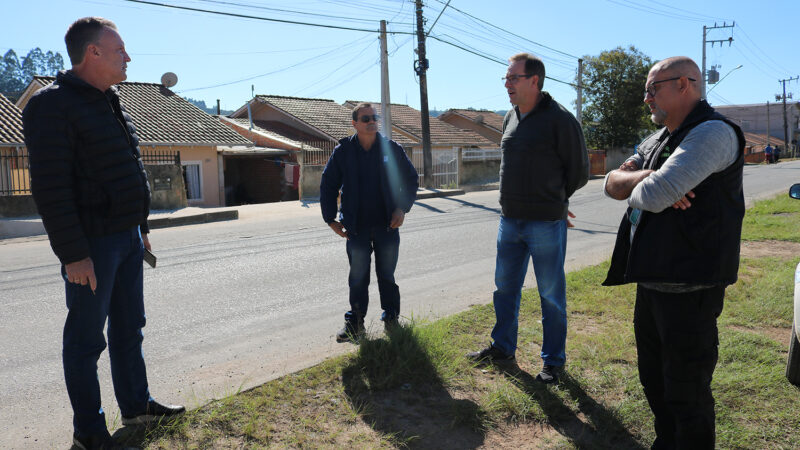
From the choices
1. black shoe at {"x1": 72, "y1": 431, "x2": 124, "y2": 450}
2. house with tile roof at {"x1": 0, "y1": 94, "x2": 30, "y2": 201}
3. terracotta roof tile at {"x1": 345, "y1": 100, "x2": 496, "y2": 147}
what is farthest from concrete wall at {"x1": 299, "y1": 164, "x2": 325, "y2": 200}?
black shoe at {"x1": 72, "y1": 431, "x2": 124, "y2": 450}

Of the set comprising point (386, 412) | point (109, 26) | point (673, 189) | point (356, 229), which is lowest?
point (386, 412)

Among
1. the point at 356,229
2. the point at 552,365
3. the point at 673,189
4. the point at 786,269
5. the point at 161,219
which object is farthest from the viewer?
the point at 161,219

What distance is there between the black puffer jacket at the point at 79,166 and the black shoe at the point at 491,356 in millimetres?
2226

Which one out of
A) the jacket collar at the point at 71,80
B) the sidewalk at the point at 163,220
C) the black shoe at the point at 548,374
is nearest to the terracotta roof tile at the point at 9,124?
the sidewalk at the point at 163,220

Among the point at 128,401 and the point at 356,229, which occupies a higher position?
the point at 356,229

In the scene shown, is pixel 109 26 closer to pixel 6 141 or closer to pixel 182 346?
pixel 182 346

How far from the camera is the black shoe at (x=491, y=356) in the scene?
12.3ft

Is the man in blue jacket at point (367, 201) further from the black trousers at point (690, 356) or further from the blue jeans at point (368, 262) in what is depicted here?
the black trousers at point (690, 356)

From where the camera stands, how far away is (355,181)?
425cm

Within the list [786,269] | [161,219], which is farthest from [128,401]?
[161,219]

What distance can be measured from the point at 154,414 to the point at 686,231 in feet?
8.90

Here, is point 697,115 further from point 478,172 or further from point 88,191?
point 478,172

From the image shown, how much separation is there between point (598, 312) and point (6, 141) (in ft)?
62.1

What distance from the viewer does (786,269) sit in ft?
19.9
